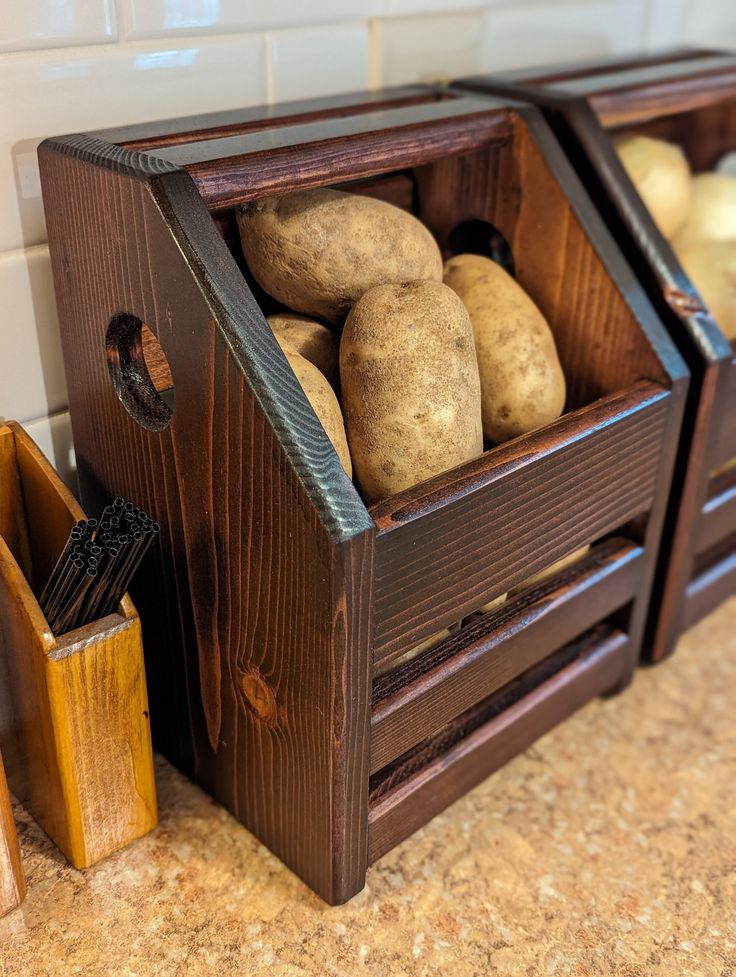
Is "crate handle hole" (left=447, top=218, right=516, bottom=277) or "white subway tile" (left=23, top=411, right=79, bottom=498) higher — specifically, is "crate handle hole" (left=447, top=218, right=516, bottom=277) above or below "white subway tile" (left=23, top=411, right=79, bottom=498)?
above

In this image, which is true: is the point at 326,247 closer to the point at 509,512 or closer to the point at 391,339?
the point at 391,339

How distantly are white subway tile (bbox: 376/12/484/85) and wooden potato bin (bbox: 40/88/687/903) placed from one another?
96mm

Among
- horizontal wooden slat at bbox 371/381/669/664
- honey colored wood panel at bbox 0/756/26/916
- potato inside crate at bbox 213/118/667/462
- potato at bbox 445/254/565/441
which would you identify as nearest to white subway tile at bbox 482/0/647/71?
potato inside crate at bbox 213/118/667/462

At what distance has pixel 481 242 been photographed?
88 centimetres

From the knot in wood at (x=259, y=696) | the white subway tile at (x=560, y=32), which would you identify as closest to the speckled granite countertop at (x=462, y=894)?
the knot in wood at (x=259, y=696)

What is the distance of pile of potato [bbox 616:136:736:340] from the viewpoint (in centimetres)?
93

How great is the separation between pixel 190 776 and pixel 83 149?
442mm

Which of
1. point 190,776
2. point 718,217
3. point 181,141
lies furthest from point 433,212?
point 190,776

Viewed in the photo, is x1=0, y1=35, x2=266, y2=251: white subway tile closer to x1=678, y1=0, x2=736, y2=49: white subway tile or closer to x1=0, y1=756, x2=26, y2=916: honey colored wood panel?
x1=0, y1=756, x2=26, y2=916: honey colored wood panel

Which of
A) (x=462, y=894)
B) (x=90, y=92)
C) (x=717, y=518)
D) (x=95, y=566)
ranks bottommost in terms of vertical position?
(x=462, y=894)

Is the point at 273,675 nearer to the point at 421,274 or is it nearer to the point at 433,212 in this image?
the point at 421,274

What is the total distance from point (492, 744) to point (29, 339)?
45cm

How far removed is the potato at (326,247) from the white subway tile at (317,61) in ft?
0.54

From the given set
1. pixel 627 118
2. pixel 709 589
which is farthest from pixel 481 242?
pixel 709 589
